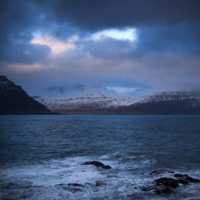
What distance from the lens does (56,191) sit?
22781mm

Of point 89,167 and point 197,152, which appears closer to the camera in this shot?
point 89,167

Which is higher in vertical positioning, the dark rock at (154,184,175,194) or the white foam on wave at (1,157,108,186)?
the dark rock at (154,184,175,194)

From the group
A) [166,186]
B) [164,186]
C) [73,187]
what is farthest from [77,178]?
[166,186]

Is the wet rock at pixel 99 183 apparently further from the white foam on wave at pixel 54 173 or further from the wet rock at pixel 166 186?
the wet rock at pixel 166 186

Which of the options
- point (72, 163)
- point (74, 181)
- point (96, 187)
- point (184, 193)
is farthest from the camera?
point (72, 163)

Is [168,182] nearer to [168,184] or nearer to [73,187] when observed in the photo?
[168,184]

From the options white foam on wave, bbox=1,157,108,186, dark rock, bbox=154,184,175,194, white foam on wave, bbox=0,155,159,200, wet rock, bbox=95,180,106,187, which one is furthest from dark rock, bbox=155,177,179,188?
white foam on wave, bbox=1,157,108,186

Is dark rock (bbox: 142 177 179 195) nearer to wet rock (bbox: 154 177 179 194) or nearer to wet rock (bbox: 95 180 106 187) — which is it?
wet rock (bbox: 154 177 179 194)

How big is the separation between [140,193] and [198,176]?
947cm

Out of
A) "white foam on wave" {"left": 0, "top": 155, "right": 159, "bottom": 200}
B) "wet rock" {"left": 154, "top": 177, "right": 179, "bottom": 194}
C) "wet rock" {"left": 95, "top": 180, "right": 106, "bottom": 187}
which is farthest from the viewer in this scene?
"wet rock" {"left": 95, "top": 180, "right": 106, "bottom": 187}

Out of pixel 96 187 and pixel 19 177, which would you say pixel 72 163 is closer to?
pixel 19 177

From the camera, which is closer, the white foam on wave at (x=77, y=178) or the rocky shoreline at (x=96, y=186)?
the rocky shoreline at (x=96, y=186)

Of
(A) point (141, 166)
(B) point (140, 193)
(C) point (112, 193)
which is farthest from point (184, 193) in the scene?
(A) point (141, 166)

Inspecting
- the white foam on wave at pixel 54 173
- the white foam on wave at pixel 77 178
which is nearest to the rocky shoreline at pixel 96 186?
the white foam on wave at pixel 77 178
